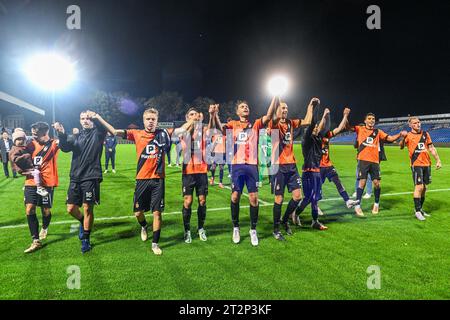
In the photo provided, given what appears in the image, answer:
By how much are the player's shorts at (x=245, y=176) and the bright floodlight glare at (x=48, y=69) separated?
Answer: 1829 cm

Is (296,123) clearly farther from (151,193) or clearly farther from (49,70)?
(49,70)

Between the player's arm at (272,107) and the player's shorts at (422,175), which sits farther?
the player's shorts at (422,175)

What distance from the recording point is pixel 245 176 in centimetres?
630

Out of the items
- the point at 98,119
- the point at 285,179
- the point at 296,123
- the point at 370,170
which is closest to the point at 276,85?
the point at 296,123

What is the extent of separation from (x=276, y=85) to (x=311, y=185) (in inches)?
104

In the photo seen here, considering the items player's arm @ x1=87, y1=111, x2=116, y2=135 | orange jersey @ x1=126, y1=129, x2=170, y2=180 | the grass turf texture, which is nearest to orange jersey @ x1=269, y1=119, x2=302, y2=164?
the grass turf texture

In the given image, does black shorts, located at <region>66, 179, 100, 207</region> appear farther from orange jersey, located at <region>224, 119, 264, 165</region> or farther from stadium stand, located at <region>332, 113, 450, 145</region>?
stadium stand, located at <region>332, 113, 450, 145</region>

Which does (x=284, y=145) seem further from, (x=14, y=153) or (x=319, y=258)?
(x=14, y=153)

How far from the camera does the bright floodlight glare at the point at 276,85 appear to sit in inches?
225

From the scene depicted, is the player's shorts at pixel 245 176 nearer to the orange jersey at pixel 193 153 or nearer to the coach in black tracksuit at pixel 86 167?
the orange jersey at pixel 193 153

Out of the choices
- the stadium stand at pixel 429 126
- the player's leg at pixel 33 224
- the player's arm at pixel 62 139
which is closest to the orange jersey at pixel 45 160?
the player's leg at pixel 33 224

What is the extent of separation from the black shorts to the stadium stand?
4727 cm

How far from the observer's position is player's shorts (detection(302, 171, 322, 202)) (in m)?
7.37
